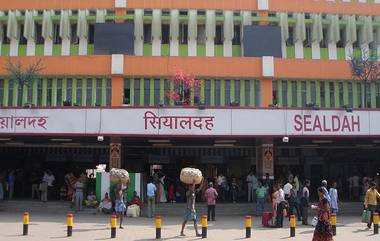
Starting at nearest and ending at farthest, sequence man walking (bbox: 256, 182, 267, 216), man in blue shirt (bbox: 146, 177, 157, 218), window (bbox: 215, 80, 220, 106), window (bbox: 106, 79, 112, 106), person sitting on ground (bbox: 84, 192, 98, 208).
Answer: man in blue shirt (bbox: 146, 177, 157, 218)
man walking (bbox: 256, 182, 267, 216)
person sitting on ground (bbox: 84, 192, 98, 208)
window (bbox: 106, 79, 112, 106)
window (bbox: 215, 80, 220, 106)

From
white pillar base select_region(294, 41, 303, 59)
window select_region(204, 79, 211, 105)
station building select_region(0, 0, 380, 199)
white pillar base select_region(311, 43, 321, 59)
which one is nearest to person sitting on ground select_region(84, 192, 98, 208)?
station building select_region(0, 0, 380, 199)

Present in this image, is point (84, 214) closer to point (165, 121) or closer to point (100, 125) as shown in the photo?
point (100, 125)

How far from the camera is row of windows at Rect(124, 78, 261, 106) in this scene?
3306 centimetres

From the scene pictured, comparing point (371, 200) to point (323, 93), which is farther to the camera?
point (323, 93)

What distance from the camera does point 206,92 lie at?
33.3m

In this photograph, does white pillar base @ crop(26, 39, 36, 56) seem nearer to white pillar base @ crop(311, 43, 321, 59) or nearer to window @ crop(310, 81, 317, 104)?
window @ crop(310, 81, 317, 104)

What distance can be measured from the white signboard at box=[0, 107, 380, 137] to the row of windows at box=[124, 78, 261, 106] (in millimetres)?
8107

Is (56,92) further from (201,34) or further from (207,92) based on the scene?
(201,34)

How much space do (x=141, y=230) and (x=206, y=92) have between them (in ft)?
51.1

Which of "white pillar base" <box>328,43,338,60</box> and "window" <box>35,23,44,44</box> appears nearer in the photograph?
"window" <box>35,23,44,44</box>

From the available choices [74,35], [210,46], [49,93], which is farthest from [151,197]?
[74,35]

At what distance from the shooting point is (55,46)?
3488 cm

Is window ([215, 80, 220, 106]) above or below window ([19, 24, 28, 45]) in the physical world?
below

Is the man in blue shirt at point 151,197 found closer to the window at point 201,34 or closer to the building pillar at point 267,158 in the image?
the building pillar at point 267,158
